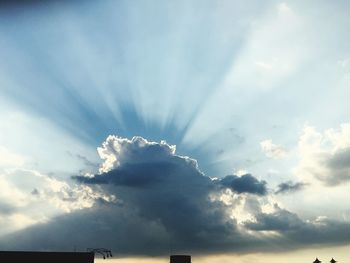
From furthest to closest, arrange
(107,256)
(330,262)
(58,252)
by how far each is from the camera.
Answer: (107,256)
(58,252)
(330,262)

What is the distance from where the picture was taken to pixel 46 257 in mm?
98500

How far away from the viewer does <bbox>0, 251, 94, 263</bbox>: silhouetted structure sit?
96.1 meters

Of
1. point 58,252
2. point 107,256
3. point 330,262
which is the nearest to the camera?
point 330,262

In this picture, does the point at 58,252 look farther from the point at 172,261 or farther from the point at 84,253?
the point at 172,261

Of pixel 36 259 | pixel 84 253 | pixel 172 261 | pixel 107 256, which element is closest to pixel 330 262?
pixel 172 261

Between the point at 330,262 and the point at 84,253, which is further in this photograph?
the point at 84,253

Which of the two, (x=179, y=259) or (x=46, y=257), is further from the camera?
(x=46, y=257)

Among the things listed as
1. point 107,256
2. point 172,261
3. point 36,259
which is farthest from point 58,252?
point 107,256

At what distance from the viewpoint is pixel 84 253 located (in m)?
101

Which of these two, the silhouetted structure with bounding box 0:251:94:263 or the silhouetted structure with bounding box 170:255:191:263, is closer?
the silhouetted structure with bounding box 170:255:191:263

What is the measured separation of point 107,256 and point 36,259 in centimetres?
4142

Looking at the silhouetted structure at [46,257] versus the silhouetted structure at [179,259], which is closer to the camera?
the silhouetted structure at [179,259]

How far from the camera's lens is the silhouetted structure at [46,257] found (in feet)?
315

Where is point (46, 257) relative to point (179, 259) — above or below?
above
